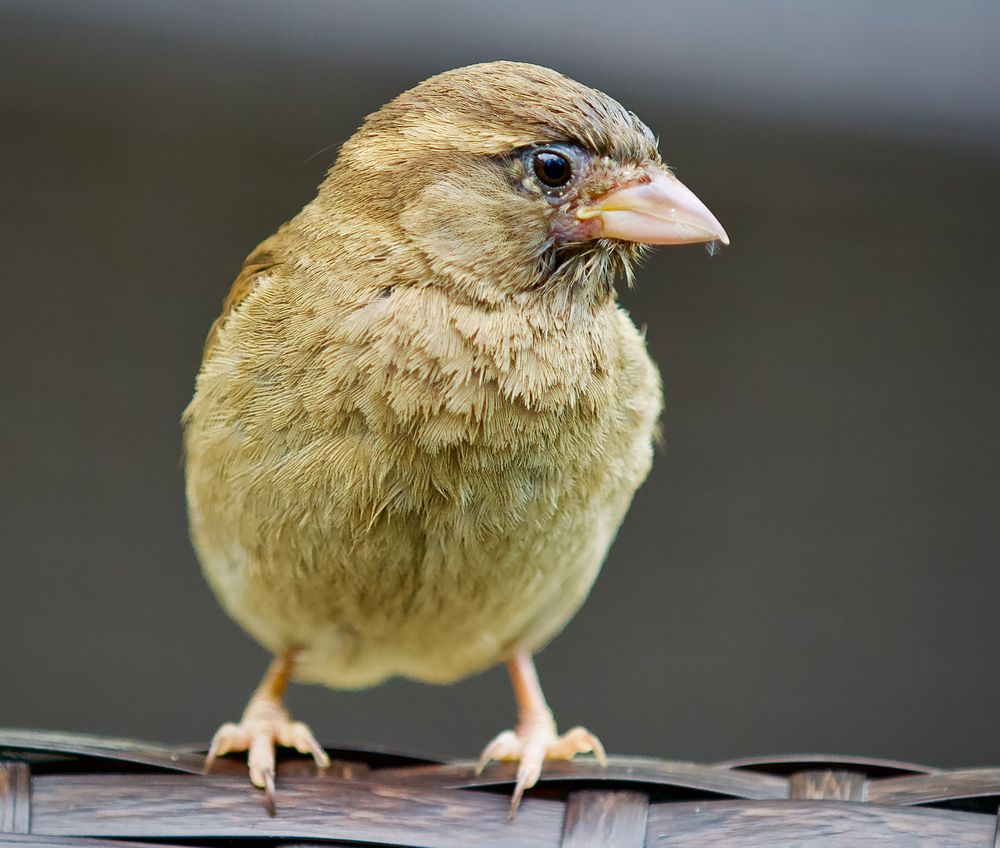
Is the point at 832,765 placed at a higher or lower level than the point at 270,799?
higher

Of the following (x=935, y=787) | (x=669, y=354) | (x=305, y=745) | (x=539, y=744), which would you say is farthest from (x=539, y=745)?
(x=669, y=354)

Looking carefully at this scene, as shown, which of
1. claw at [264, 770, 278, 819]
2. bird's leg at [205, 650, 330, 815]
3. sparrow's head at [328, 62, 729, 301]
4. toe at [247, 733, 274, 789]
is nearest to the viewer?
claw at [264, 770, 278, 819]

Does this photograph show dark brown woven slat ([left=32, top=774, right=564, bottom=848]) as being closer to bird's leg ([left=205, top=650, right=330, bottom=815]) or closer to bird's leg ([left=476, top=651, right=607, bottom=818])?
bird's leg ([left=205, top=650, right=330, bottom=815])

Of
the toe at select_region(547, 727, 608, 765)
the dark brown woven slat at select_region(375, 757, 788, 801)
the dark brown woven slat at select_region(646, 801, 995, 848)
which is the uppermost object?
the toe at select_region(547, 727, 608, 765)

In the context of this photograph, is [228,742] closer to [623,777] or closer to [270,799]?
[270,799]

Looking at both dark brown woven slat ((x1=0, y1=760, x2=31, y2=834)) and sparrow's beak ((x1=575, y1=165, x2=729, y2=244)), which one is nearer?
dark brown woven slat ((x1=0, y1=760, x2=31, y2=834))

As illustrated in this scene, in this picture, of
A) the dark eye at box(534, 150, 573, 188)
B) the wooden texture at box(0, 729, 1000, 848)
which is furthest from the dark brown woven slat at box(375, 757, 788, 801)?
the dark eye at box(534, 150, 573, 188)

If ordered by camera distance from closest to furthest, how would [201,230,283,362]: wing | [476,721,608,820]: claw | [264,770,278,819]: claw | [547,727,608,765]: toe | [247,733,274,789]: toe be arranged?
[264,770,278,819]: claw, [247,733,274,789]: toe, [476,721,608,820]: claw, [201,230,283,362]: wing, [547,727,608,765]: toe
